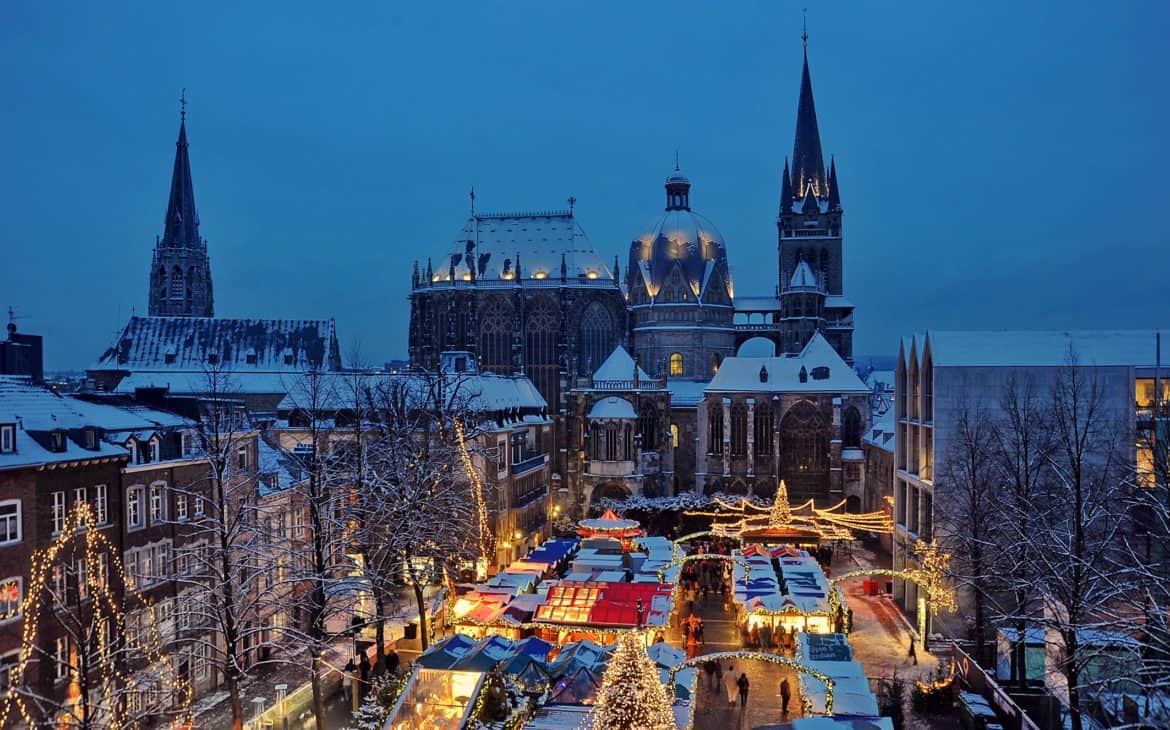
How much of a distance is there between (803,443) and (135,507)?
45.8 meters

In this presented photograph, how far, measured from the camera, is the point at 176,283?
3364 inches

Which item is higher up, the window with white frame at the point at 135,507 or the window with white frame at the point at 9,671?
the window with white frame at the point at 135,507

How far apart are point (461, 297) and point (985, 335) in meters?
46.3

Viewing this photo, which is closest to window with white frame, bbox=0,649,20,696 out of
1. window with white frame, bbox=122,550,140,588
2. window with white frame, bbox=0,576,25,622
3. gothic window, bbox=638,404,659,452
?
window with white frame, bbox=0,576,25,622

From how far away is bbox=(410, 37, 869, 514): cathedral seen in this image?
6344 centimetres

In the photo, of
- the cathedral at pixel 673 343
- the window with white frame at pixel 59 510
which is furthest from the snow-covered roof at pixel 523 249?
the window with white frame at pixel 59 510

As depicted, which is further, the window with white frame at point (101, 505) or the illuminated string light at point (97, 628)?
the window with white frame at point (101, 505)

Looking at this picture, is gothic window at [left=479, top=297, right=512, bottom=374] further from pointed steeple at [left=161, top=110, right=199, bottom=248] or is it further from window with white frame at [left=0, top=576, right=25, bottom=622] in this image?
window with white frame at [left=0, top=576, right=25, bottom=622]

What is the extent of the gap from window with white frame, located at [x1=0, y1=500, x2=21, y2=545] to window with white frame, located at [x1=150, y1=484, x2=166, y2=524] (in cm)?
526

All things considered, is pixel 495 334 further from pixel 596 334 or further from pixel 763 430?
pixel 763 430

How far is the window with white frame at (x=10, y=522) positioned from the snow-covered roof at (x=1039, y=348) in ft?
96.8

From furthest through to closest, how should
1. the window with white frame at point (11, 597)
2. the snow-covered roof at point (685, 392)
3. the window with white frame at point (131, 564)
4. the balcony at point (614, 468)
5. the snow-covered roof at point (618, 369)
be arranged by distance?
the snow-covered roof at point (685, 392) → the snow-covered roof at point (618, 369) → the balcony at point (614, 468) → the window with white frame at point (131, 564) → the window with white frame at point (11, 597)

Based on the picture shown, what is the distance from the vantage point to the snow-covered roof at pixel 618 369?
6606 cm

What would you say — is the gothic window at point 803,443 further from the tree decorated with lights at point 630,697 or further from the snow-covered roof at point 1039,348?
the tree decorated with lights at point 630,697
